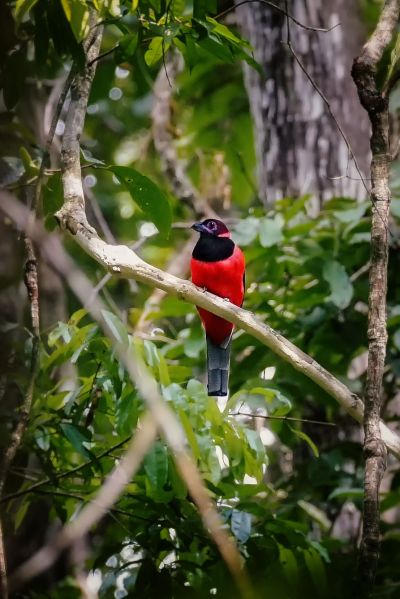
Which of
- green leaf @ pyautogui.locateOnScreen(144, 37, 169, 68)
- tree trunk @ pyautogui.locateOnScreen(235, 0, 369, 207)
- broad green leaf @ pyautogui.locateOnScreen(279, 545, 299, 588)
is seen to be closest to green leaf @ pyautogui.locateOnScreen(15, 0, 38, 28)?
green leaf @ pyautogui.locateOnScreen(144, 37, 169, 68)

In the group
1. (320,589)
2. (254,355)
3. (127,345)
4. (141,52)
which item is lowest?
Result: (320,589)

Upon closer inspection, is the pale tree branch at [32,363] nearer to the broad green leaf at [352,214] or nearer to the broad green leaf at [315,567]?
the broad green leaf at [315,567]

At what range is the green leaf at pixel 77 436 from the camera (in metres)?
3.31

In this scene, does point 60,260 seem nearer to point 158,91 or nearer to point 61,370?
point 61,370

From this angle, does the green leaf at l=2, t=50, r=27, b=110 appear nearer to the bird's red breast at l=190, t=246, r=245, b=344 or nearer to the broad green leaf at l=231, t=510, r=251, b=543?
the bird's red breast at l=190, t=246, r=245, b=344

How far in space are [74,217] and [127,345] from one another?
0.50m

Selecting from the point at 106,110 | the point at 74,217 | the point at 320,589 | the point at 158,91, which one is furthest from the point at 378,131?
the point at 106,110

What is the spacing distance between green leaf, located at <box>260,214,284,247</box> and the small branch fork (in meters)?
1.34

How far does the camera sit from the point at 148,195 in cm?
337

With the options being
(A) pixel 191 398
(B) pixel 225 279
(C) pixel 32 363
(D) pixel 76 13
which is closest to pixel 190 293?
(A) pixel 191 398

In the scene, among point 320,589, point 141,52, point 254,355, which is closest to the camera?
point 320,589

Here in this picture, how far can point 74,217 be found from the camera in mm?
3146

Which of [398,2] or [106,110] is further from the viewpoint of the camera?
[106,110]

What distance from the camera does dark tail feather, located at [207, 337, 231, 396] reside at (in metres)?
4.44
